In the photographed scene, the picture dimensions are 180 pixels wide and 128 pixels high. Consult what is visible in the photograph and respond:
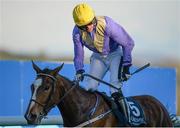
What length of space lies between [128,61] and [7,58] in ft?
10.1

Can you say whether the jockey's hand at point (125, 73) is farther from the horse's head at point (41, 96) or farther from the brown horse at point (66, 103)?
the horse's head at point (41, 96)

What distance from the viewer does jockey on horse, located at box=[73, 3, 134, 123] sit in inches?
133

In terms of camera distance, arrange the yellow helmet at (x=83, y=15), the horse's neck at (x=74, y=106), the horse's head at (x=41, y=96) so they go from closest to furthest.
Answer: the horse's head at (x=41, y=96) < the horse's neck at (x=74, y=106) < the yellow helmet at (x=83, y=15)

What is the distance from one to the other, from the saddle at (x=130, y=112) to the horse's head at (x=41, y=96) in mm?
493

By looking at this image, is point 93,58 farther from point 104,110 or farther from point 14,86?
point 14,86

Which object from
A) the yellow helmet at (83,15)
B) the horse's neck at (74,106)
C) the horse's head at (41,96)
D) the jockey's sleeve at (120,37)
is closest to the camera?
the horse's head at (41,96)

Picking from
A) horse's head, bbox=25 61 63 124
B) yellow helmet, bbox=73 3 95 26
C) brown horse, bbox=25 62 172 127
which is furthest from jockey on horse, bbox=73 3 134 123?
horse's head, bbox=25 61 63 124

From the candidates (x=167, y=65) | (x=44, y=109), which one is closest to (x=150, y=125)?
(x=44, y=109)

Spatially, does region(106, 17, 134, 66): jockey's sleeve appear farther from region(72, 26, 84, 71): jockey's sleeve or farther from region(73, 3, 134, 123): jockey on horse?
region(72, 26, 84, 71): jockey's sleeve

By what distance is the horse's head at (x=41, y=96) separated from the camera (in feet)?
9.68

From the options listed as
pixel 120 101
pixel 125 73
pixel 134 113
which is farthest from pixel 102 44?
pixel 134 113

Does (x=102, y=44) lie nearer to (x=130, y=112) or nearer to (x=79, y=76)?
(x=79, y=76)

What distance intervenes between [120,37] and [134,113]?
606 mm

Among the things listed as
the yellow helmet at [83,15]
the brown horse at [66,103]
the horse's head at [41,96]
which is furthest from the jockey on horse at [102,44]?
the horse's head at [41,96]
